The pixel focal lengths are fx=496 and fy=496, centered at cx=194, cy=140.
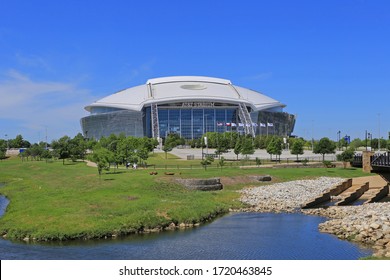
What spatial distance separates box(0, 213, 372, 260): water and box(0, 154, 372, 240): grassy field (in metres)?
1.69

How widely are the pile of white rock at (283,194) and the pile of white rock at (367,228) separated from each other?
6.62 metres

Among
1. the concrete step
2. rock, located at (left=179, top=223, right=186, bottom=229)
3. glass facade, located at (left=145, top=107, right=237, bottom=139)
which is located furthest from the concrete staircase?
glass facade, located at (left=145, top=107, right=237, bottom=139)

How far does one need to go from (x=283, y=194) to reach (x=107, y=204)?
19559 mm

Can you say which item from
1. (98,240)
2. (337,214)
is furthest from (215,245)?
(337,214)

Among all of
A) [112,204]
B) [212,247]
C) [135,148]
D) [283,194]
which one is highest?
[135,148]

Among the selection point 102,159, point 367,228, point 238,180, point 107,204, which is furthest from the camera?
point 102,159

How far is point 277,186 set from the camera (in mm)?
55438

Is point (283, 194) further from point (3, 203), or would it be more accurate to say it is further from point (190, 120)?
point (190, 120)

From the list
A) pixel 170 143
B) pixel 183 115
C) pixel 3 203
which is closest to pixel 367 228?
pixel 3 203

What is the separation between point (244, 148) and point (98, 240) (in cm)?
6214

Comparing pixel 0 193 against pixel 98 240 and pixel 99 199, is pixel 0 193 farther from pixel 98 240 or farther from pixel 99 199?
pixel 98 240

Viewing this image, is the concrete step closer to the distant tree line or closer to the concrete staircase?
the concrete staircase

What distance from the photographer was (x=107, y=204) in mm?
39125

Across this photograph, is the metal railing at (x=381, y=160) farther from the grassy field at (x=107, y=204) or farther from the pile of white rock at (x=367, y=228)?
→ the pile of white rock at (x=367, y=228)
